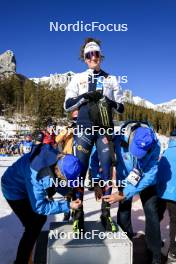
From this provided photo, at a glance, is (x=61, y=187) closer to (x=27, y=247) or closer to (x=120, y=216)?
(x=27, y=247)

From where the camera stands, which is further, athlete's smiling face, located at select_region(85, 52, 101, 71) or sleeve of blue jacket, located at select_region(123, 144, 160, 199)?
athlete's smiling face, located at select_region(85, 52, 101, 71)

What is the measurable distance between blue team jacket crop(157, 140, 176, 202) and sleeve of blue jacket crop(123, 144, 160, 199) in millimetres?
332

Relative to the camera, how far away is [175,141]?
4.17 m

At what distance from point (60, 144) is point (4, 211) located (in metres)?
1.81

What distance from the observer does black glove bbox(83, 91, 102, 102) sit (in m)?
3.91

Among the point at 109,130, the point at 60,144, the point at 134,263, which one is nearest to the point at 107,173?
the point at 109,130

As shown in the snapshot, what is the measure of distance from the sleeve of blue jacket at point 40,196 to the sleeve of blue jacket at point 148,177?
80 centimetres

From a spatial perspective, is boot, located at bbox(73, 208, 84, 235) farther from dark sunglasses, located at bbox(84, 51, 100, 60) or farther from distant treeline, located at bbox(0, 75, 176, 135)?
distant treeline, located at bbox(0, 75, 176, 135)

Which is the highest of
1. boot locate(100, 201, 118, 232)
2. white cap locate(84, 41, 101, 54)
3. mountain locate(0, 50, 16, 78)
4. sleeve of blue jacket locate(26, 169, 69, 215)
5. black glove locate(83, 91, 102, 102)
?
mountain locate(0, 50, 16, 78)

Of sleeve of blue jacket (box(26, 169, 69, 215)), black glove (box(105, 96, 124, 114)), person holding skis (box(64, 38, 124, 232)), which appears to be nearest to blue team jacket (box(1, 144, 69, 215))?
sleeve of blue jacket (box(26, 169, 69, 215))

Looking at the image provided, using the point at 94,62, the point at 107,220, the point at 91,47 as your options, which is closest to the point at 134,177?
the point at 107,220
